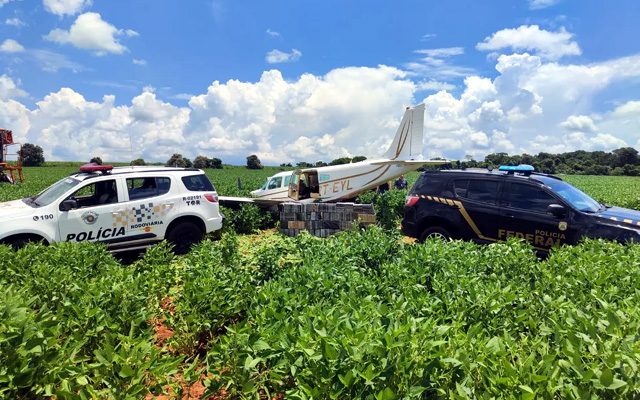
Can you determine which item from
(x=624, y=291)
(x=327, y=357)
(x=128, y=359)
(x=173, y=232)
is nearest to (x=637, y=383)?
(x=327, y=357)

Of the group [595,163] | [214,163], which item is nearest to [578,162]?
[595,163]

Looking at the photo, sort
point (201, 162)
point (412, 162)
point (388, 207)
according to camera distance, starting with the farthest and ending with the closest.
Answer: point (201, 162)
point (412, 162)
point (388, 207)

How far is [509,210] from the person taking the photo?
812 cm

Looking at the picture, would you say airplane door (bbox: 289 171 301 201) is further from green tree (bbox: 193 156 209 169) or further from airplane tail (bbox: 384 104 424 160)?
green tree (bbox: 193 156 209 169)

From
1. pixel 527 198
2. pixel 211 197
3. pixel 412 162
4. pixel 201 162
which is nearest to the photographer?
pixel 527 198

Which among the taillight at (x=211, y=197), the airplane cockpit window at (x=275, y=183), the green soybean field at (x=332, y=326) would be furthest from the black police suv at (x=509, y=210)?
the airplane cockpit window at (x=275, y=183)

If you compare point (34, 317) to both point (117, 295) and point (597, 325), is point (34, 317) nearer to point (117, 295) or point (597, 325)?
point (117, 295)

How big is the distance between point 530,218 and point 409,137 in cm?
→ 1375

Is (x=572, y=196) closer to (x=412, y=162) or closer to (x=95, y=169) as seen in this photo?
(x=95, y=169)

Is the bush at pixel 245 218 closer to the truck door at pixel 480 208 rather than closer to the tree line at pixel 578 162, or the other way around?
the truck door at pixel 480 208

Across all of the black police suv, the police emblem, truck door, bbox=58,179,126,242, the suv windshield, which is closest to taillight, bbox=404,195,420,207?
the black police suv

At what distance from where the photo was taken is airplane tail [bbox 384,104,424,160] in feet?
68.6

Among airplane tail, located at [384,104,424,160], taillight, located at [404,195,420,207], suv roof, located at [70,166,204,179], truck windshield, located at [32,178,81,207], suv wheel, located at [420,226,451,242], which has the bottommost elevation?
suv wheel, located at [420,226,451,242]

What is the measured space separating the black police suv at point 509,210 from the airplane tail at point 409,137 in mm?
11745
